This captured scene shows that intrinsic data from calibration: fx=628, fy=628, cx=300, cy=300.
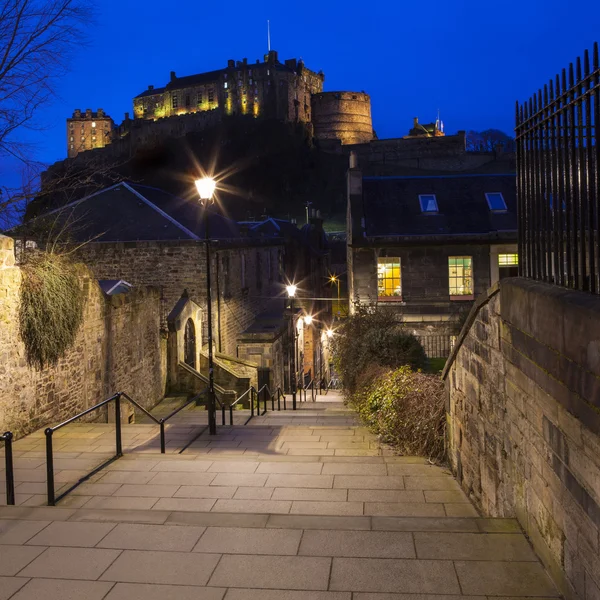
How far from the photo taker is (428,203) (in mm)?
20922

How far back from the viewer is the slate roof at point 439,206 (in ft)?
65.0

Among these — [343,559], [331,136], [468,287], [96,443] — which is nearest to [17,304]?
[96,443]

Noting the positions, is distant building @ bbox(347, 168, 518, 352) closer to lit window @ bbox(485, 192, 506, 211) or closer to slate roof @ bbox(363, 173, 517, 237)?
slate roof @ bbox(363, 173, 517, 237)

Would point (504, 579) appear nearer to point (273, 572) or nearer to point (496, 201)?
point (273, 572)

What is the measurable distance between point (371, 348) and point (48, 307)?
693cm

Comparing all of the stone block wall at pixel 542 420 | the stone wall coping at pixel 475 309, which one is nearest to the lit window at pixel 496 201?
→ the stone wall coping at pixel 475 309

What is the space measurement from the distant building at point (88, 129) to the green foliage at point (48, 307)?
103 m

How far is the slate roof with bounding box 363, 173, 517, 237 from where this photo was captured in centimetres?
1981

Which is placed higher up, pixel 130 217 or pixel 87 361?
pixel 130 217

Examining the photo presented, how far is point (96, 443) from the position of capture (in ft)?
27.2

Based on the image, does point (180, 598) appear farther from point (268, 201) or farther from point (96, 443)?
point (268, 201)

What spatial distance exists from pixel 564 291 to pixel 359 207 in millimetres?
16813

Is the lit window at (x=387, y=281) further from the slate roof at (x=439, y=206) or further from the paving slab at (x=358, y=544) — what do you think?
the paving slab at (x=358, y=544)

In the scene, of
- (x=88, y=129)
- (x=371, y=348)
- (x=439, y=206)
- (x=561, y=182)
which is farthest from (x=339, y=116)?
(x=561, y=182)
